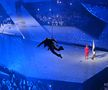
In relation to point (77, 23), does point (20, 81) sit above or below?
below

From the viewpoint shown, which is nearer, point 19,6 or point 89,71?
point 89,71

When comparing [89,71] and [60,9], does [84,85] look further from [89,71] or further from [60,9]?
[60,9]

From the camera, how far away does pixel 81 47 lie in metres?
3.05

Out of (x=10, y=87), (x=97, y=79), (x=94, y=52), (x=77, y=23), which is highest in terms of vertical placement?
(x=77, y=23)

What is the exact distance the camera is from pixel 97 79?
287 centimetres

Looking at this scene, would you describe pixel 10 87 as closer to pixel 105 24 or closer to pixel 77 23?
pixel 77 23

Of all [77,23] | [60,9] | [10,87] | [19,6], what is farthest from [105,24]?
[10,87]

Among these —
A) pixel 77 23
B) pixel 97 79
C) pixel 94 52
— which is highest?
pixel 77 23

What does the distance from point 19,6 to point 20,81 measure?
0.84 meters

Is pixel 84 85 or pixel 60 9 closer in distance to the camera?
pixel 84 85

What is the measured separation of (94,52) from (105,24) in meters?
0.31

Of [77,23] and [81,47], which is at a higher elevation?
[77,23]

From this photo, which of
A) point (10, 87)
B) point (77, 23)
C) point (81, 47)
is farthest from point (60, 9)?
point (10, 87)

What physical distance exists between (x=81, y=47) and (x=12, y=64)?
2.56 ft
